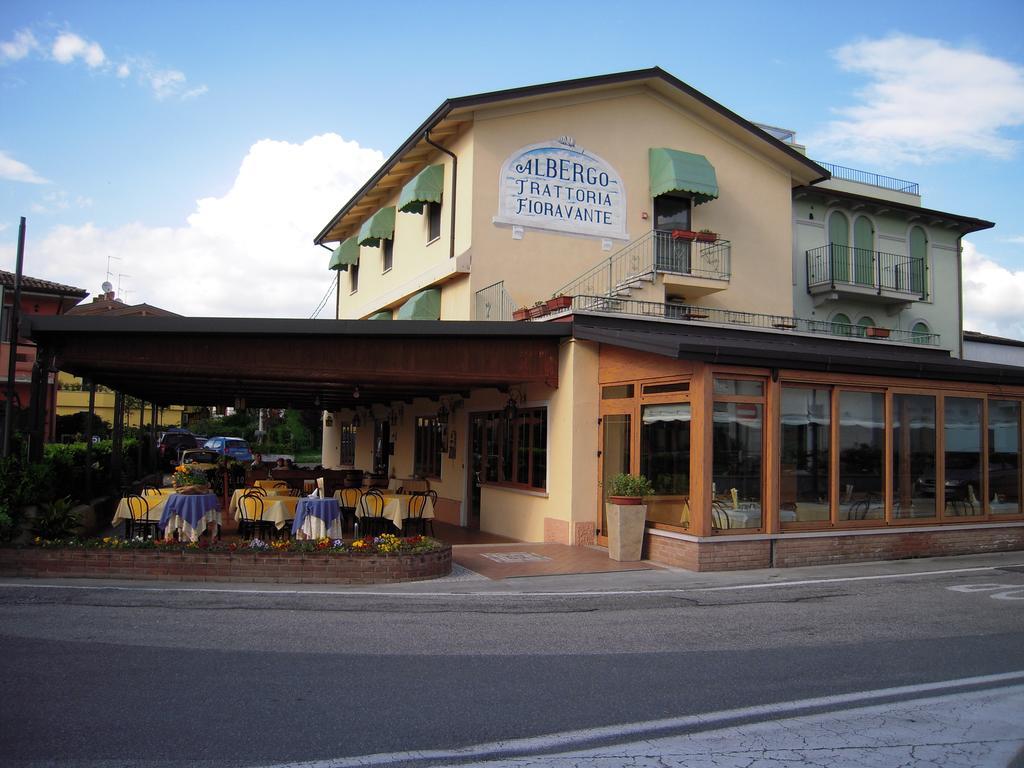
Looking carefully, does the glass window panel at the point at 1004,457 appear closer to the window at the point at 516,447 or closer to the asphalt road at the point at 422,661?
the asphalt road at the point at 422,661

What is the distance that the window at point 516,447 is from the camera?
622 inches

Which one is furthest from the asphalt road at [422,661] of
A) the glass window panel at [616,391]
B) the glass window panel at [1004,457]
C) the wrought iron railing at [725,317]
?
the wrought iron railing at [725,317]

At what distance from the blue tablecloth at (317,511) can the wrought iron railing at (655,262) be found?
851 cm

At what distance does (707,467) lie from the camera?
39.8 feet

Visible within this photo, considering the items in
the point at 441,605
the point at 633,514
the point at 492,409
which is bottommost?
the point at 441,605

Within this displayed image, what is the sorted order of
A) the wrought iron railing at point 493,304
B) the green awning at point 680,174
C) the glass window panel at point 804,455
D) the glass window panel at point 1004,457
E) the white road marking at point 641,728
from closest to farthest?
the white road marking at point 641,728, the glass window panel at point 804,455, the glass window panel at point 1004,457, the wrought iron railing at point 493,304, the green awning at point 680,174

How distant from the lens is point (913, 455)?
46.8ft

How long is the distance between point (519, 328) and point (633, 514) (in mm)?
3815

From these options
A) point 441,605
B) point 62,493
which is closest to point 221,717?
point 441,605

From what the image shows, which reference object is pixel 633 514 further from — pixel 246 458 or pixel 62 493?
pixel 246 458

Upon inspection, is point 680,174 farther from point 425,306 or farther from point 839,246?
point 839,246

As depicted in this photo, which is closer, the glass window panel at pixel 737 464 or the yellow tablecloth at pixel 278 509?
the glass window panel at pixel 737 464

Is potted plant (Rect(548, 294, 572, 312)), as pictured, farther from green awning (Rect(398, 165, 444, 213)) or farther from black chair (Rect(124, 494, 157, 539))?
black chair (Rect(124, 494, 157, 539))

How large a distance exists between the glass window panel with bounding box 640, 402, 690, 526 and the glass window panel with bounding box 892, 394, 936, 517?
3.98m
